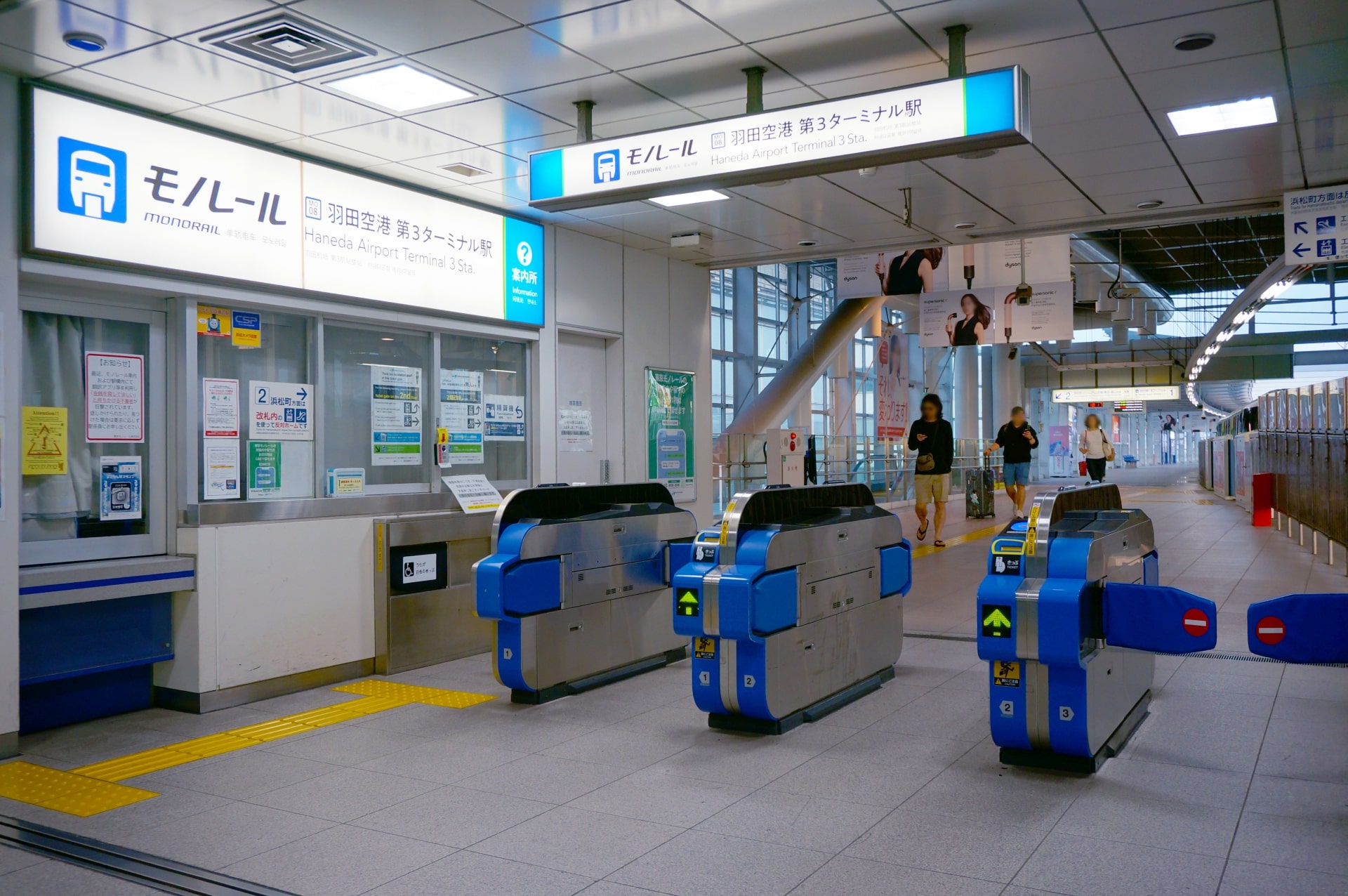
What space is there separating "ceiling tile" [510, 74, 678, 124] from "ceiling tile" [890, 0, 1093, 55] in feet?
4.55

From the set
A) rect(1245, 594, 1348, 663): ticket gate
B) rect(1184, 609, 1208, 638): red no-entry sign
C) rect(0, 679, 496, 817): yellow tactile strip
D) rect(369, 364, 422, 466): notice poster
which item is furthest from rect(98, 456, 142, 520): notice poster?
rect(1245, 594, 1348, 663): ticket gate

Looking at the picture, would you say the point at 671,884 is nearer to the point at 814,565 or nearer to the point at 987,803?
the point at 987,803

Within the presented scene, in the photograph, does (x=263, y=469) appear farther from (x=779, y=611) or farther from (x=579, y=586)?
(x=779, y=611)

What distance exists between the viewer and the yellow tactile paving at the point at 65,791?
366 cm

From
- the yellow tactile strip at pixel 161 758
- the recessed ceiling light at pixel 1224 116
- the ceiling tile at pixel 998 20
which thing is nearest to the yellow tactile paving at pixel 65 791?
the yellow tactile strip at pixel 161 758

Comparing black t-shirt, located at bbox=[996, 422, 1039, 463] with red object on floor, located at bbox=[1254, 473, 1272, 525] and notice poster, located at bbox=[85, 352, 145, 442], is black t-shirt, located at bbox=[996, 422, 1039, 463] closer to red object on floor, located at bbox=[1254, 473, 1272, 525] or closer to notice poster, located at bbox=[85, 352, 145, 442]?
red object on floor, located at bbox=[1254, 473, 1272, 525]

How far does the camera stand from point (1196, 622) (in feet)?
11.5

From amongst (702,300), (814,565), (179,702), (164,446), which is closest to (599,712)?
(814,565)

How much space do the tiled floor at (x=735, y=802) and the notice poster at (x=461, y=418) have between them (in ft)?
6.09

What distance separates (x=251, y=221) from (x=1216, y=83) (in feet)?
15.8

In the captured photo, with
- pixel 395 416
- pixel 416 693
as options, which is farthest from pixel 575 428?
pixel 416 693

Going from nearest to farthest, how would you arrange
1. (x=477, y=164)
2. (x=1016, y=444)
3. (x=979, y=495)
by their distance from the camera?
1. (x=477, y=164)
2. (x=1016, y=444)
3. (x=979, y=495)

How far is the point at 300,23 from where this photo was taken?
3922mm

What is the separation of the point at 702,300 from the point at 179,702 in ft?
17.7
